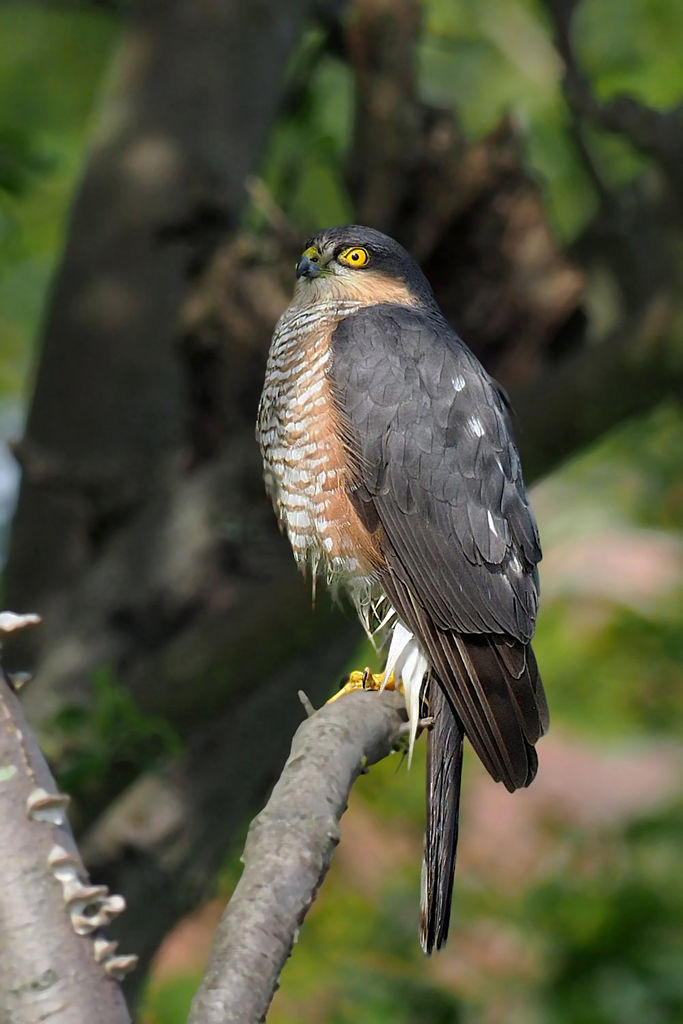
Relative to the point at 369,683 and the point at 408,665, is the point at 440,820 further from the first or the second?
the point at 369,683

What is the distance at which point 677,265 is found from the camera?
472cm

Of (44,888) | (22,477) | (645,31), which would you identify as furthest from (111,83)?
(44,888)

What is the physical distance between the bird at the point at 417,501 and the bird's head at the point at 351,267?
11 cm

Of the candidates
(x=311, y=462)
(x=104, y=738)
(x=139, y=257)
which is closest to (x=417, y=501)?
(x=311, y=462)

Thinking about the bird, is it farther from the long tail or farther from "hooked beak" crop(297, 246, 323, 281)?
"hooked beak" crop(297, 246, 323, 281)

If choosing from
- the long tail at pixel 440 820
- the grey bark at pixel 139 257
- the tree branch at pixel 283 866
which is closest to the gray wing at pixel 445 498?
the long tail at pixel 440 820

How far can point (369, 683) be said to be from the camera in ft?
10.5

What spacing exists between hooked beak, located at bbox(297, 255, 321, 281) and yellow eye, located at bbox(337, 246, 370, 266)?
67 mm

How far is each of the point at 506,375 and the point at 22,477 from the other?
1.67 metres

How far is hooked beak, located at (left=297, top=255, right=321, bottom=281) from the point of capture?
333cm

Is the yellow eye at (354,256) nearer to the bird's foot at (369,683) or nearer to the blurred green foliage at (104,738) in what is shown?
the bird's foot at (369,683)

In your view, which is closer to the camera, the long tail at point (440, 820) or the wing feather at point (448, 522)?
the long tail at point (440, 820)

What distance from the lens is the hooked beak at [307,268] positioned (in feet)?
10.9

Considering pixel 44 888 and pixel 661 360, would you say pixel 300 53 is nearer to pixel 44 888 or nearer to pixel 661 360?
pixel 661 360
